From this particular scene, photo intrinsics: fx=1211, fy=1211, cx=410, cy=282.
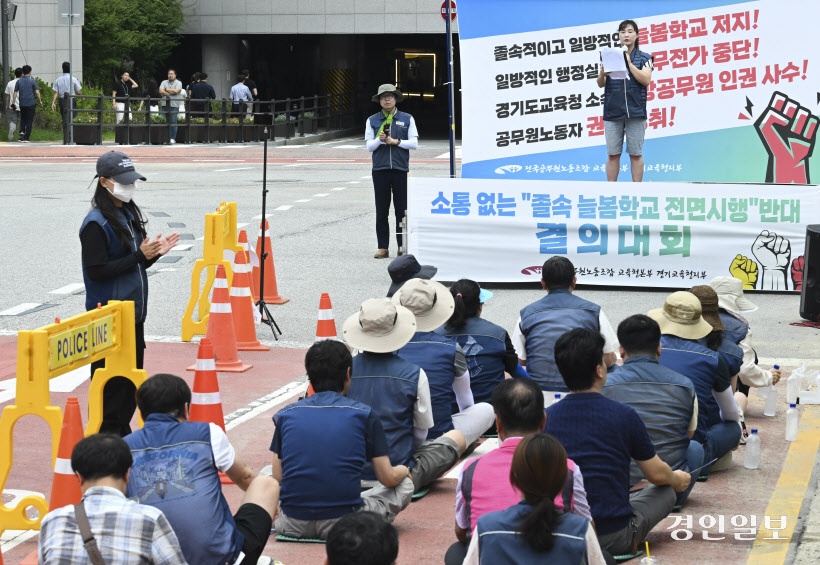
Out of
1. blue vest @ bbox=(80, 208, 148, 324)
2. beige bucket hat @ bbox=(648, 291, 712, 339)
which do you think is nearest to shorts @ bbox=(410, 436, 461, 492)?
beige bucket hat @ bbox=(648, 291, 712, 339)

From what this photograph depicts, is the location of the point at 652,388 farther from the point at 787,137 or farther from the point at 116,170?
the point at 787,137

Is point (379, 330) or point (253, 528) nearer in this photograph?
point (253, 528)

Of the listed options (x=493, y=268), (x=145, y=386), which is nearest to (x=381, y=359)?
(x=145, y=386)

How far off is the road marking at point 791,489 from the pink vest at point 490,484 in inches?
60.3

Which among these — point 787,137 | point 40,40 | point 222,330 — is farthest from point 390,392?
point 40,40

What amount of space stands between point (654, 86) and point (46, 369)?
11.7 metres

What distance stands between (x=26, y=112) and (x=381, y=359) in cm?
2738

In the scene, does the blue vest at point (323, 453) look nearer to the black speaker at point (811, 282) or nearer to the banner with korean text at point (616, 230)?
the black speaker at point (811, 282)

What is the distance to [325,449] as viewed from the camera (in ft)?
18.6

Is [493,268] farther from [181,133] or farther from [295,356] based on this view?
[181,133]

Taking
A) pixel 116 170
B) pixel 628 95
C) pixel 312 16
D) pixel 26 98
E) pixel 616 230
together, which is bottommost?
pixel 616 230

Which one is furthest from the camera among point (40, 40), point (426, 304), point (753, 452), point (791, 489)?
point (40, 40)

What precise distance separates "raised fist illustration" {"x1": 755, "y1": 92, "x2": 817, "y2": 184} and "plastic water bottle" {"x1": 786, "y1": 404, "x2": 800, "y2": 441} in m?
8.22

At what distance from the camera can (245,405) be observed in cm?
876
